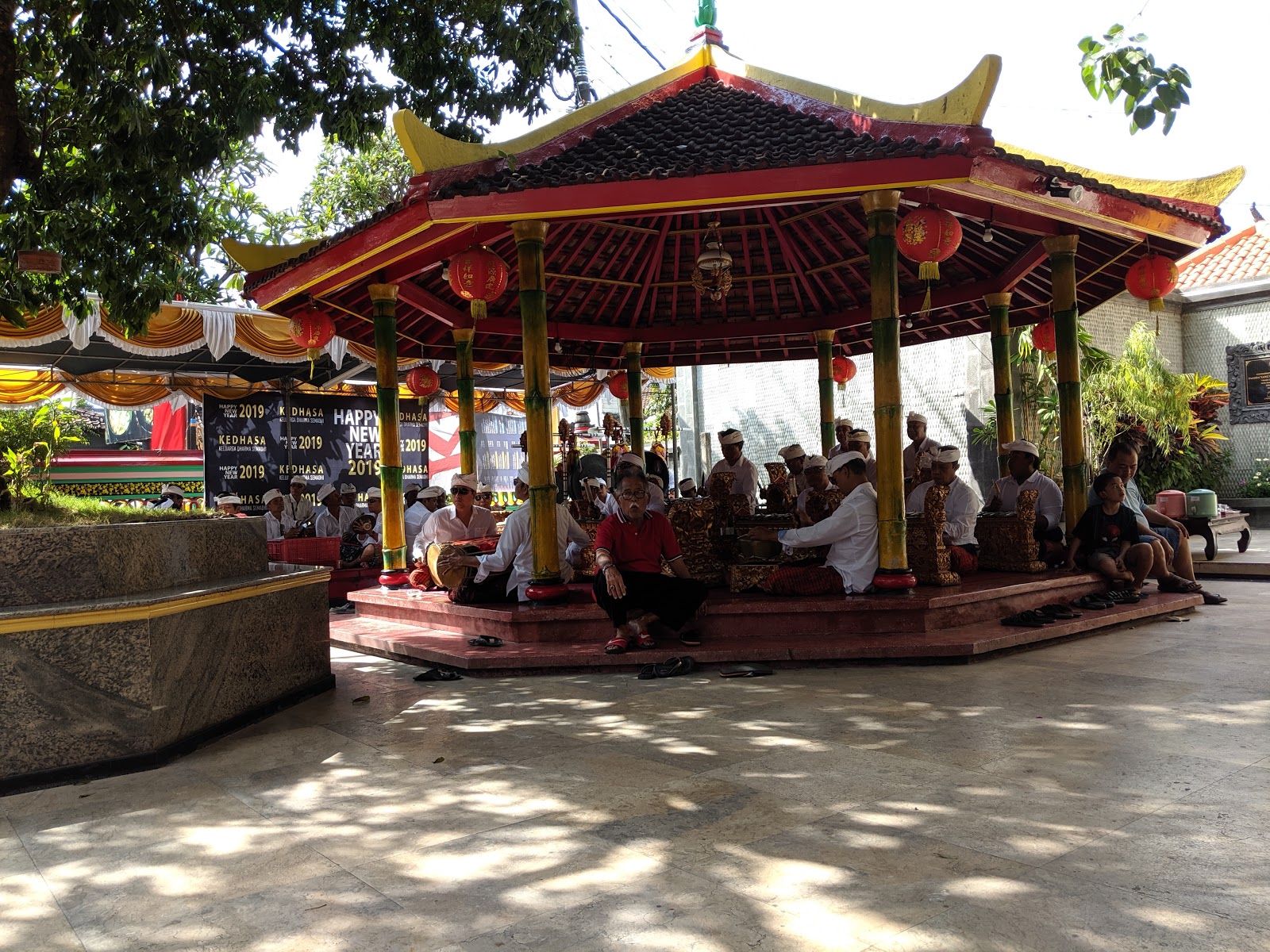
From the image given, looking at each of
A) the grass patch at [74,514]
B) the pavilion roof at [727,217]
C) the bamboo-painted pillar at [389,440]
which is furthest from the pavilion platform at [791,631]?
the pavilion roof at [727,217]

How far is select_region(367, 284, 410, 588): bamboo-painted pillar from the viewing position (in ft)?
28.9

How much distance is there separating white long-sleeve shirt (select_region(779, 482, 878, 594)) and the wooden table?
512 centimetres

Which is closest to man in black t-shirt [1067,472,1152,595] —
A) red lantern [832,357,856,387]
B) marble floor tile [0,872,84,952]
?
red lantern [832,357,856,387]

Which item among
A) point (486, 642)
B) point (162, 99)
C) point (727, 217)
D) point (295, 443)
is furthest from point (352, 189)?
point (486, 642)

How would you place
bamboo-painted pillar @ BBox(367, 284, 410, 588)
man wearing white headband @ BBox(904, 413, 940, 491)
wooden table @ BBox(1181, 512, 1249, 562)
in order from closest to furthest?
1. bamboo-painted pillar @ BBox(367, 284, 410, 588)
2. man wearing white headband @ BBox(904, 413, 940, 491)
3. wooden table @ BBox(1181, 512, 1249, 562)

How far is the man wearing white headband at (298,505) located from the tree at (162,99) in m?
6.37

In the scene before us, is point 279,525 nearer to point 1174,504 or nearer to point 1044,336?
point 1044,336

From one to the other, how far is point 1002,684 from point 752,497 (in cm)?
589

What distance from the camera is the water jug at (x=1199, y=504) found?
10.8 meters

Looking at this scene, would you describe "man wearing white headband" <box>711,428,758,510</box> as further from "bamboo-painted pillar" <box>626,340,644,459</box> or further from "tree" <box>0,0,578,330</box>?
"tree" <box>0,0,578,330</box>

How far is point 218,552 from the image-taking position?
5320mm

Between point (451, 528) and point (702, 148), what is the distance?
397 cm

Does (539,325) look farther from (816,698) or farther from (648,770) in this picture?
(648,770)

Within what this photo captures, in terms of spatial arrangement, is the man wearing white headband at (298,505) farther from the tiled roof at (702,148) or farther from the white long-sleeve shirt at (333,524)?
the tiled roof at (702,148)
